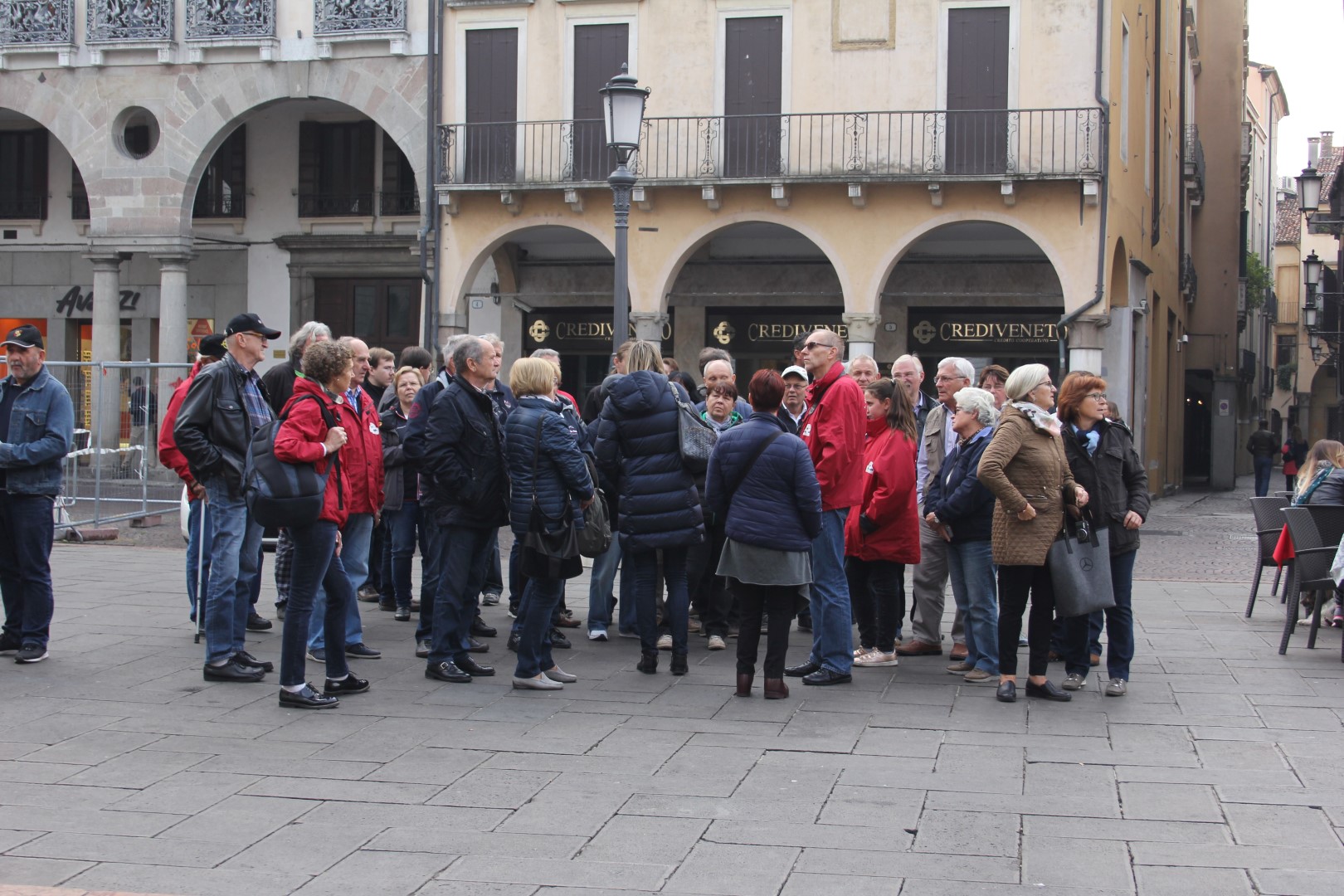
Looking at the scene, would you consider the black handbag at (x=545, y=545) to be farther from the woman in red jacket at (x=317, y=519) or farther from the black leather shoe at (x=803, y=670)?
the black leather shoe at (x=803, y=670)

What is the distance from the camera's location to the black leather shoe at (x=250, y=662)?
823 centimetres

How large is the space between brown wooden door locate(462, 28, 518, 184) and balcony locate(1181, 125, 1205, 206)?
738 inches

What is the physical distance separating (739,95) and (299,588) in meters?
17.0

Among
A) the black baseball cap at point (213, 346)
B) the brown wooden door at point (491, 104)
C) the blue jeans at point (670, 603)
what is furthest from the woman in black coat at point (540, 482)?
the brown wooden door at point (491, 104)

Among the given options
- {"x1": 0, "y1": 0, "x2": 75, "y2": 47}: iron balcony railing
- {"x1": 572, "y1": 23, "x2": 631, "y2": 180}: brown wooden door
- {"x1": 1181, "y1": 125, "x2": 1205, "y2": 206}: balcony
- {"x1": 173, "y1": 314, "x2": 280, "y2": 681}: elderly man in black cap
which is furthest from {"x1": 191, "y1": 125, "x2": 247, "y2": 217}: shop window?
{"x1": 1181, "y1": 125, "x2": 1205, "y2": 206}: balcony

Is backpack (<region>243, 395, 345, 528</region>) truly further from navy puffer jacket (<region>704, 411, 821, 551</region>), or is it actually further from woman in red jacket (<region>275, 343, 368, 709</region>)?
navy puffer jacket (<region>704, 411, 821, 551</region>)

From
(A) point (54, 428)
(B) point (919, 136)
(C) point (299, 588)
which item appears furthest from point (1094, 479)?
(B) point (919, 136)

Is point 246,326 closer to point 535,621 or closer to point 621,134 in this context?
point 535,621

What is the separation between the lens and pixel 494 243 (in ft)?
79.9

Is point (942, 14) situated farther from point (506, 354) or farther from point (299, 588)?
point (299, 588)

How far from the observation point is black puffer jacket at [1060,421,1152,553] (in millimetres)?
8148

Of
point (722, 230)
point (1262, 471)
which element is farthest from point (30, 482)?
point (1262, 471)

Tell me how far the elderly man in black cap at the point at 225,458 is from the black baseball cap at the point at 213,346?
0.30 m

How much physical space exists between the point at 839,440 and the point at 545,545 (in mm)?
1786
